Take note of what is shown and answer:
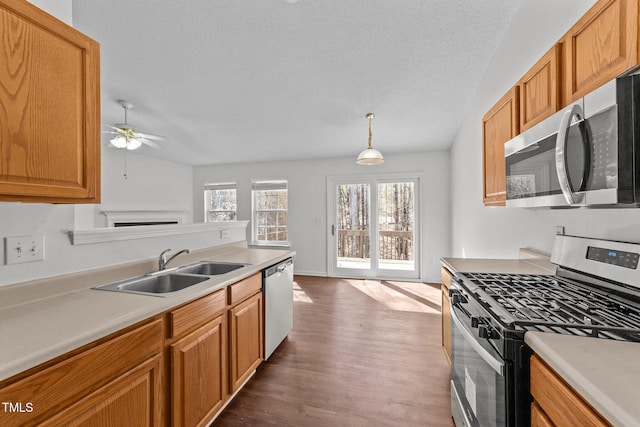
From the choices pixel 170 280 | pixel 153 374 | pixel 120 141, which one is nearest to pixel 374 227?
pixel 170 280

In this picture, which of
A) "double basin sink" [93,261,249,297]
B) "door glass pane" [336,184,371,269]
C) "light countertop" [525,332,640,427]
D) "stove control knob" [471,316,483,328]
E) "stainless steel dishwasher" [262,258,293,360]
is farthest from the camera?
"door glass pane" [336,184,371,269]

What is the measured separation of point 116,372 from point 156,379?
0.24 metres

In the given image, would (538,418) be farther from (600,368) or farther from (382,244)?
(382,244)

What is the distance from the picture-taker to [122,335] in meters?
1.06

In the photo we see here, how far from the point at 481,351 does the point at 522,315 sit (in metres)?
0.21

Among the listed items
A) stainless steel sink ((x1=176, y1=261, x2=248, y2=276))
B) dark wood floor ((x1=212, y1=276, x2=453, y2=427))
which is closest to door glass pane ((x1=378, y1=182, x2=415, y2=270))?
dark wood floor ((x1=212, y1=276, x2=453, y2=427))

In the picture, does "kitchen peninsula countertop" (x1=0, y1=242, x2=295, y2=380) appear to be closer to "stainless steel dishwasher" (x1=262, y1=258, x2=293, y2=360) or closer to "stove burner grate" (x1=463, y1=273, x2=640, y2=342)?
"stainless steel dishwasher" (x1=262, y1=258, x2=293, y2=360)

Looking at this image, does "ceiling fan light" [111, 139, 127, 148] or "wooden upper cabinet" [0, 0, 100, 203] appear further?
"ceiling fan light" [111, 139, 127, 148]

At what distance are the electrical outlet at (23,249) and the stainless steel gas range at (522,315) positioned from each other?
1.95m

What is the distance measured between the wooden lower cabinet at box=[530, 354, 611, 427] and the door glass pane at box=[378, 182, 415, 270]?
4536mm

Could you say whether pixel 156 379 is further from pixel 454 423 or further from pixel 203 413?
pixel 454 423

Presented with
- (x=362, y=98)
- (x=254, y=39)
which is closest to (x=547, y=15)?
(x=362, y=98)

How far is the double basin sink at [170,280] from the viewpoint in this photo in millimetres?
1600

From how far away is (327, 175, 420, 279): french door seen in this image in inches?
208
